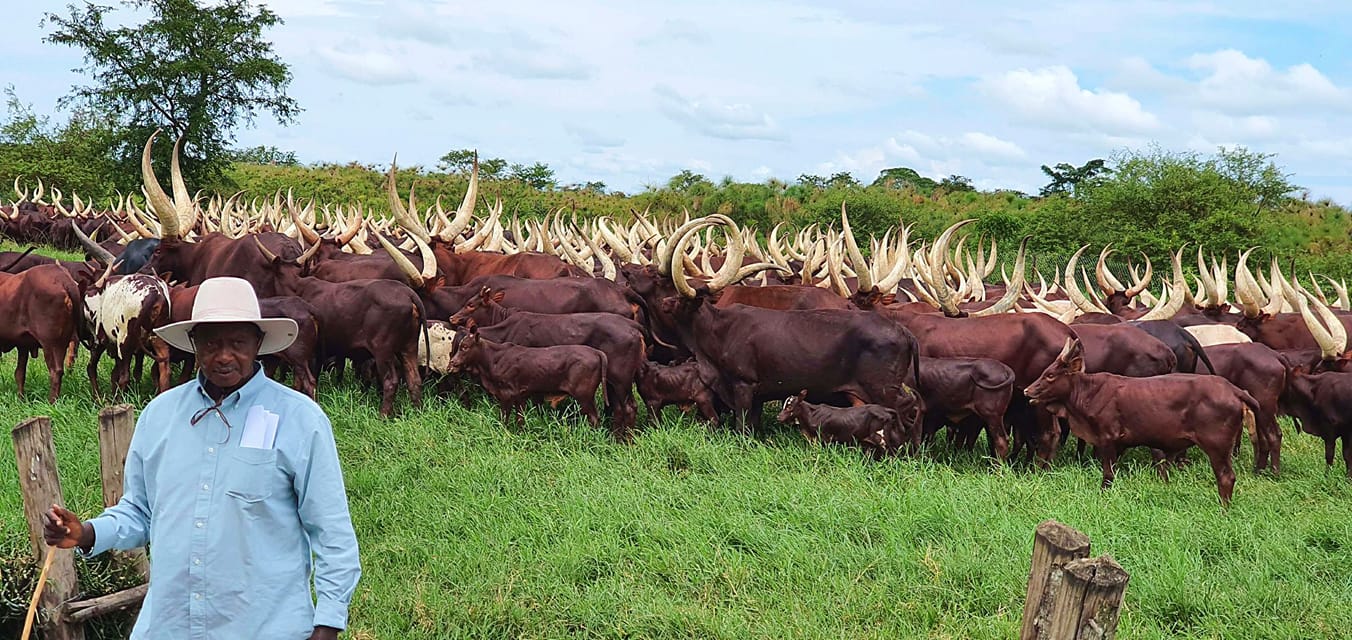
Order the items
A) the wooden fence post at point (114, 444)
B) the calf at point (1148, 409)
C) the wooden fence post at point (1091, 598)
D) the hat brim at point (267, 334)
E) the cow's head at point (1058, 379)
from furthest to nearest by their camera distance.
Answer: the cow's head at point (1058, 379)
the calf at point (1148, 409)
the wooden fence post at point (114, 444)
the hat brim at point (267, 334)
the wooden fence post at point (1091, 598)

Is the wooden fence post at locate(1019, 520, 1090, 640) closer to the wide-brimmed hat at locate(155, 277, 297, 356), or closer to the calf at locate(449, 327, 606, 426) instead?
the wide-brimmed hat at locate(155, 277, 297, 356)

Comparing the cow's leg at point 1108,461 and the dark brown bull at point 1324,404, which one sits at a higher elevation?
the dark brown bull at point 1324,404

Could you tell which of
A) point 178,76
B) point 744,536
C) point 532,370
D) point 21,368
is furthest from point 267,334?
point 178,76

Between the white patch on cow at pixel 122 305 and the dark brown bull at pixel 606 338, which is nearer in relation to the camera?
the white patch on cow at pixel 122 305

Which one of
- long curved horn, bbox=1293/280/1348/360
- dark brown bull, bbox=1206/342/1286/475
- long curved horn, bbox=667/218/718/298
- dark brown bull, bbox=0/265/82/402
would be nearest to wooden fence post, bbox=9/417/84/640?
dark brown bull, bbox=0/265/82/402

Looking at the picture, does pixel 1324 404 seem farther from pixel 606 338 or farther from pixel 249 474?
pixel 249 474

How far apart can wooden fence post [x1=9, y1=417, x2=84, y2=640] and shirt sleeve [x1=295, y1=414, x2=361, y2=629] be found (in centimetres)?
174

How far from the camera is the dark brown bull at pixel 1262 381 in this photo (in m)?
8.00

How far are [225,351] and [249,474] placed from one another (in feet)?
1.13

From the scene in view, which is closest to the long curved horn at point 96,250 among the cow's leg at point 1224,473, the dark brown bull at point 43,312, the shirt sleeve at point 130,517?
the dark brown bull at point 43,312

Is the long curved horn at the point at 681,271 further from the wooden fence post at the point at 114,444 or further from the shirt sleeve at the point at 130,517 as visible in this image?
the shirt sleeve at the point at 130,517

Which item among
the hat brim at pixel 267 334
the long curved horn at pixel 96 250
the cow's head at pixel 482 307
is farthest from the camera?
the long curved horn at pixel 96 250

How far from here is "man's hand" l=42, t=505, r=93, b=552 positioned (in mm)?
2916

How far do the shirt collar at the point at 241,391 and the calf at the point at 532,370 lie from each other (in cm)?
461
